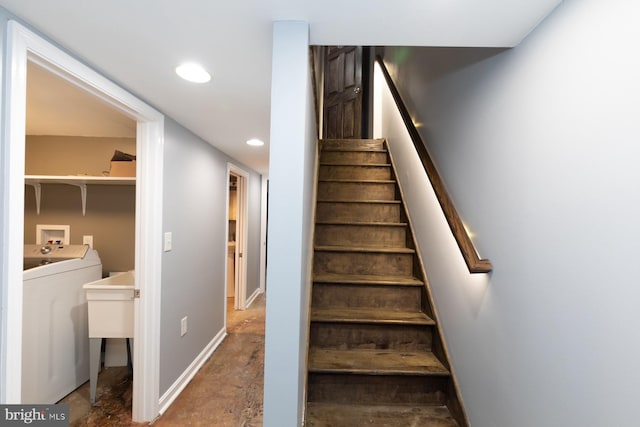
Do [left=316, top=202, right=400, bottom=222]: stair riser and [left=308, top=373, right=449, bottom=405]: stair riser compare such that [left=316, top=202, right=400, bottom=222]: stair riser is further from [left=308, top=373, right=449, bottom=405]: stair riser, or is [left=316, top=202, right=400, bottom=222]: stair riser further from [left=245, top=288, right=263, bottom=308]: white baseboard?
[left=245, top=288, right=263, bottom=308]: white baseboard

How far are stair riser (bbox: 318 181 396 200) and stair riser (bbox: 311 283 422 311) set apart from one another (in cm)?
92

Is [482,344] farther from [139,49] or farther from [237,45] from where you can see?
[139,49]

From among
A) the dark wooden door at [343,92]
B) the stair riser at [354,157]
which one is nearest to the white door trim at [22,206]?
the stair riser at [354,157]

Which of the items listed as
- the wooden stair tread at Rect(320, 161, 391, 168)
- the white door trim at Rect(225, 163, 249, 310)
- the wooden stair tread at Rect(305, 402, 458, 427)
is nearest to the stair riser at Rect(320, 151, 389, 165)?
the wooden stair tread at Rect(320, 161, 391, 168)

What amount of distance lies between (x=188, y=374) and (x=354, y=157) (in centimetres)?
244

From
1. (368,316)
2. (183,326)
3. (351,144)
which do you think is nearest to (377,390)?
(368,316)

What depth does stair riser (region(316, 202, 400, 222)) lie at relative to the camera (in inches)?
95.9

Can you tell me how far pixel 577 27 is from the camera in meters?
0.82

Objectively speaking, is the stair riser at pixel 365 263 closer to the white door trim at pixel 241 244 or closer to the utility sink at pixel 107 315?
the utility sink at pixel 107 315

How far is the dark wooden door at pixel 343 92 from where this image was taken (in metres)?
4.56

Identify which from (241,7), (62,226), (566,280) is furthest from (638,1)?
(62,226)

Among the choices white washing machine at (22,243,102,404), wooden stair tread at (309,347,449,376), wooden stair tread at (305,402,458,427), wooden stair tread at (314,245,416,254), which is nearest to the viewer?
wooden stair tread at (305,402,458,427)

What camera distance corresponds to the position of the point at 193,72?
1.34 metres

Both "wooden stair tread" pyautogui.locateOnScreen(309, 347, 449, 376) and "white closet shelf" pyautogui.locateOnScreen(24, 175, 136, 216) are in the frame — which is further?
"white closet shelf" pyautogui.locateOnScreen(24, 175, 136, 216)
